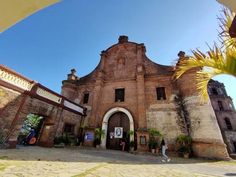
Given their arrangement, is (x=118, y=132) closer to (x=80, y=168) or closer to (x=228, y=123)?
(x=80, y=168)

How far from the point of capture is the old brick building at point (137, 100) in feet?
38.8

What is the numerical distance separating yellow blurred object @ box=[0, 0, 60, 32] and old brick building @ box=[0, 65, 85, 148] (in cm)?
816

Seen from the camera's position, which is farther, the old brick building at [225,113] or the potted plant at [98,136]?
the old brick building at [225,113]

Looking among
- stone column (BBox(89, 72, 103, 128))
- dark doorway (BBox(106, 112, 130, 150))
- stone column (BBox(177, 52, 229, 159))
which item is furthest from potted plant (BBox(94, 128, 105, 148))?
stone column (BBox(177, 52, 229, 159))

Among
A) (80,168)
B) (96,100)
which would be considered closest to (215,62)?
(80,168)

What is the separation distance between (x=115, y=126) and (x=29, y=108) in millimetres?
8031

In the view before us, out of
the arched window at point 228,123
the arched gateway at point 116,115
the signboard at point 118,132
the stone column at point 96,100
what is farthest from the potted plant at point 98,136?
the arched window at point 228,123

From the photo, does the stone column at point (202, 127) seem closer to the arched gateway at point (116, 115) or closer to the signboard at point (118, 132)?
the arched gateway at point (116, 115)

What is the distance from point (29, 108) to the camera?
9508mm

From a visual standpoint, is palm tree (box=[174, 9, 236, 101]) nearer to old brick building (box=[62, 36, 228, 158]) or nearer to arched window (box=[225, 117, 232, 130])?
old brick building (box=[62, 36, 228, 158])

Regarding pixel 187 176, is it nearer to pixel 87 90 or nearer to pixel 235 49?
pixel 235 49

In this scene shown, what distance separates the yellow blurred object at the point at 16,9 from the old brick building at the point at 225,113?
28.7 metres

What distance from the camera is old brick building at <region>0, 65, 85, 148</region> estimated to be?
806cm

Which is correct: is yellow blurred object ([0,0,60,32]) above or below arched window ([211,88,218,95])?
below
